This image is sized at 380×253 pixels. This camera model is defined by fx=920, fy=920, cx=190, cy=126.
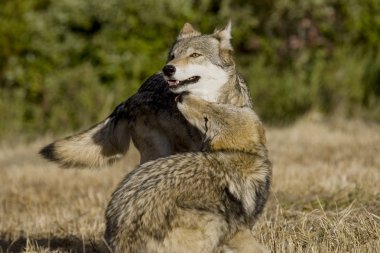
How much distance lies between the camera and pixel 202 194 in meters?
5.72

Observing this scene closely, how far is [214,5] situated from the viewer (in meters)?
21.1

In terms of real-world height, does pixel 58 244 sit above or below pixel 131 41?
below

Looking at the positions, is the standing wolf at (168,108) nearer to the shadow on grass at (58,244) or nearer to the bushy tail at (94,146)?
the bushy tail at (94,146)

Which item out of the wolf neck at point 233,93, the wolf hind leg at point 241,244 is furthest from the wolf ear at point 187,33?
the wolf hind leg at point 241,244

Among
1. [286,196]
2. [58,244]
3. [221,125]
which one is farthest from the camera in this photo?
[286,196]

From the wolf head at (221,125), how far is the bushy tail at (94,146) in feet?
7.08

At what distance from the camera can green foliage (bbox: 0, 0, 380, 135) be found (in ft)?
63.1

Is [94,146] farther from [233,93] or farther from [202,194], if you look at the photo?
[202,194]

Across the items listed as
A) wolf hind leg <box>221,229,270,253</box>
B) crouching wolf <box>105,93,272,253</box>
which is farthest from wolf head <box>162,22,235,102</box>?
wolf hind leg <box>221,229,270,253</box>

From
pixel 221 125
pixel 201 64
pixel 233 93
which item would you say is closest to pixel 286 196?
pixel 233 93

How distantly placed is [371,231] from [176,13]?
14230mm

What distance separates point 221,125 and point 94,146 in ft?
7.83

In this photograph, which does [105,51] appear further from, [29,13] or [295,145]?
[295,145]

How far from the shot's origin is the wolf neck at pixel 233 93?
25.2 ft
